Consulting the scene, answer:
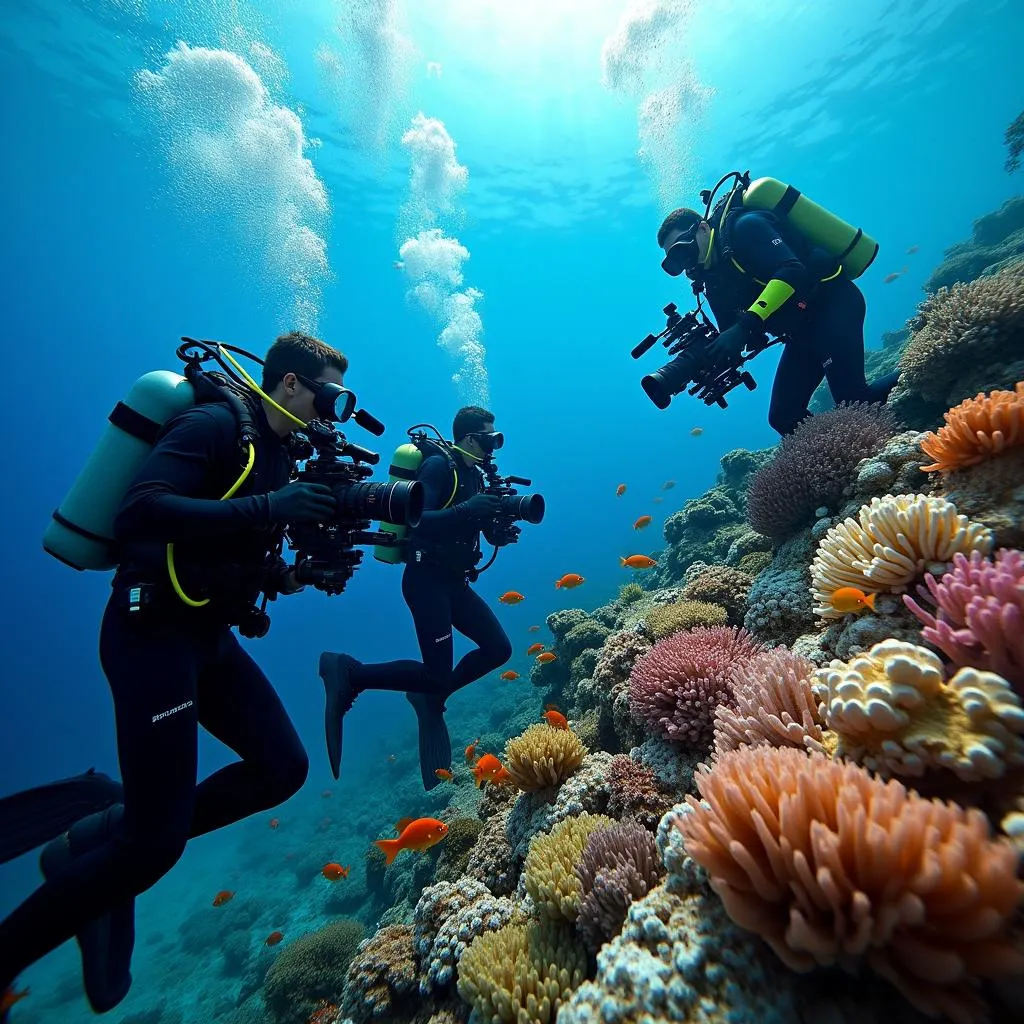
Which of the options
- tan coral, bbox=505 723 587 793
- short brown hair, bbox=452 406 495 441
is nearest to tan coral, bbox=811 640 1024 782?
tan coral, bbox=505 723 587 793

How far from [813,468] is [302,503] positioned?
14.0 feet

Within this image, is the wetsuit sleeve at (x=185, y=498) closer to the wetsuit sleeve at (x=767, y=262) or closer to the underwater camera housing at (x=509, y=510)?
the underwater camera housing at (x=509, y=510)

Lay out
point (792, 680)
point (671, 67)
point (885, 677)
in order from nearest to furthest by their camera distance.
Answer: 1. point (885, 677)
2. point (792, 680)
3. point (671, 67)

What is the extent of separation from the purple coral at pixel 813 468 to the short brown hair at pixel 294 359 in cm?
410

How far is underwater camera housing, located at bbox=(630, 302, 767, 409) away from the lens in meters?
4.68

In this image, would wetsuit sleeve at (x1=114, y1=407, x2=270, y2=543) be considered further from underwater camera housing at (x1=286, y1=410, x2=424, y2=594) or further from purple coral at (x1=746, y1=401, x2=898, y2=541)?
purple coral at (x1=746, y1=401, x2=898, y2=541)

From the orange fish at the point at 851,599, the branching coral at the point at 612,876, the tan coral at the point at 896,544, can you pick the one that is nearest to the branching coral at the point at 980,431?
the tan coral at the point at 896,544

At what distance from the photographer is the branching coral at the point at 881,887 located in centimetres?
103

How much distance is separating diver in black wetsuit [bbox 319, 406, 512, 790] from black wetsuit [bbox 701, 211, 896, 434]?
3843mm

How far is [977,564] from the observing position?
185cm

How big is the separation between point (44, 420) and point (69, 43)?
5540cm

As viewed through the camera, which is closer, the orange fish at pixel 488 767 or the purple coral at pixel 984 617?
the purple coral at pixel 984 617

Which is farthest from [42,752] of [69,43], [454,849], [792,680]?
[792,680]

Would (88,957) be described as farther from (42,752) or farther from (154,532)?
(42,752)
